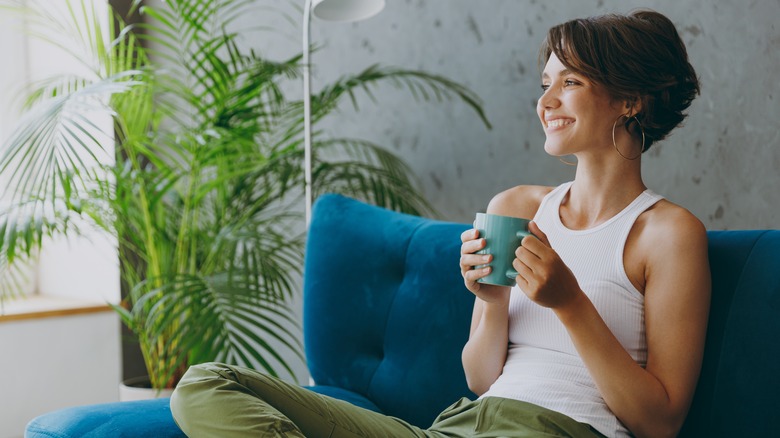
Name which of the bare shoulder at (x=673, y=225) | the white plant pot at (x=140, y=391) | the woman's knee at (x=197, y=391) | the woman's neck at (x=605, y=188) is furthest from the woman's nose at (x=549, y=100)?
the white plant pot at (x=140, y=391)

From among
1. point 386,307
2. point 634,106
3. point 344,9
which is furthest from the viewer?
point 344,9

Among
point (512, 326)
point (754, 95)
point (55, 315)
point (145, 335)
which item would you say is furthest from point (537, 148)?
point (55, 315)

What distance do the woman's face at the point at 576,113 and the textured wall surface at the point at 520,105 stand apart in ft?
1.24

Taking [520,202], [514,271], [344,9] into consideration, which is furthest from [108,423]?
[344,9]

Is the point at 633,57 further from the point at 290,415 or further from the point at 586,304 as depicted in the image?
the point at 290,415

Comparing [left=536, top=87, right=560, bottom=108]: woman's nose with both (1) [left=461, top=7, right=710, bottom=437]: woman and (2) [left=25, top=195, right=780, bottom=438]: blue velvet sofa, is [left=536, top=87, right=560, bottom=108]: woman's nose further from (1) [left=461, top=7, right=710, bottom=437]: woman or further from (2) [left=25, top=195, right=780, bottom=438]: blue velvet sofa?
(2) [left=25, top=195, right=780, bottom=438]: blue velvet sofa

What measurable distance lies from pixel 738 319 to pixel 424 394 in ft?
1.94

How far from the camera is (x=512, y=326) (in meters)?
1.43

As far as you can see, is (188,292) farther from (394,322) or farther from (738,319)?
(738,319)

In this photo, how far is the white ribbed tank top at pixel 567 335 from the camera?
1274 millimetres

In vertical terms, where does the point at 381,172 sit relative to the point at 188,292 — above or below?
above

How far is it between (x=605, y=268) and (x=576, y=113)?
0.25 metres

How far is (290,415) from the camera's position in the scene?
120cm

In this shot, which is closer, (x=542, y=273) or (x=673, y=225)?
(x=542, y=273)
